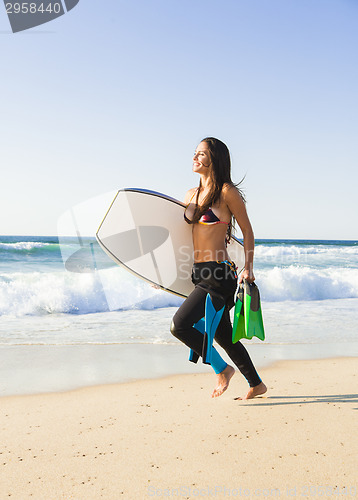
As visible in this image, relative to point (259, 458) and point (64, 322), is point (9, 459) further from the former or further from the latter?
point (64, 322)

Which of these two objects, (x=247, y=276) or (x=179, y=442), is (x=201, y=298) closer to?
(x=247, y=276)

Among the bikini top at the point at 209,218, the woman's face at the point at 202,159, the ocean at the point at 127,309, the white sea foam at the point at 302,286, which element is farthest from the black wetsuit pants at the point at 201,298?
the white sea foam at the point at 302,286

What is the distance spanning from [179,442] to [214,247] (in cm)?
121

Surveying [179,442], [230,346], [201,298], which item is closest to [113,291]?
[230,346]

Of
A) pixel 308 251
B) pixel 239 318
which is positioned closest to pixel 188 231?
pixel 239 318

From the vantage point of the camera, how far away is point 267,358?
4.79 m

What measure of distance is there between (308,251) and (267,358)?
24.4 metres

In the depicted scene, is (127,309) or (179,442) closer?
(179,442)

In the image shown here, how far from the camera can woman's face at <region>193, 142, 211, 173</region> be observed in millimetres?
3146

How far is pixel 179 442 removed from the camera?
2525 millimetres

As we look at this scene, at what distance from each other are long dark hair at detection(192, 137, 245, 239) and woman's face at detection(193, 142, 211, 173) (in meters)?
0.02

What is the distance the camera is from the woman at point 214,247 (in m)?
3.06

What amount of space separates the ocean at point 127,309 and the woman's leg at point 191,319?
1.67 m

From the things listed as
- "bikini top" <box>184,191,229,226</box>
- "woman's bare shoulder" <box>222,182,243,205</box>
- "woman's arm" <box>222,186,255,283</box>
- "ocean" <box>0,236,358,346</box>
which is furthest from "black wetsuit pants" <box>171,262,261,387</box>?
"ocean" <box>0,236,358,346</box>
